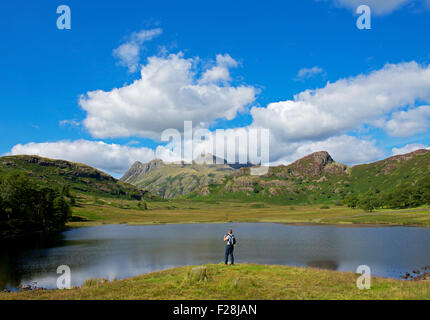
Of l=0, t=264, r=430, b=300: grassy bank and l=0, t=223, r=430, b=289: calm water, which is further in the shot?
l=0, t=223, r=430, b=289: calm water

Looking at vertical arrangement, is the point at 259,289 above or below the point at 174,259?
above

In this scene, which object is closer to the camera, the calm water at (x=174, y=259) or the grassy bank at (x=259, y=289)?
the grassy bank at (x=259, y=289)

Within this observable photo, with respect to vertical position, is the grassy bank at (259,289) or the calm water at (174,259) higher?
the grassy bank at (259,289)

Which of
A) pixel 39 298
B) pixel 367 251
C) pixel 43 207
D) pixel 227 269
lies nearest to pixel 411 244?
pixel 367 251

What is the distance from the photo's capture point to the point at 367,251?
63562mm

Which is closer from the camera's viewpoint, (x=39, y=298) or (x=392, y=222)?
(x=39, y=298)

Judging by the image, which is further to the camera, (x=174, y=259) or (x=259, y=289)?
(x=174, y=259)

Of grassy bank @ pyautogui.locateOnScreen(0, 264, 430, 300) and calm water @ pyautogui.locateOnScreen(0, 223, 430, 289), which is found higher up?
grassy bank @ pyautogui.locateOnScreen(0, 264, 430, 300)
